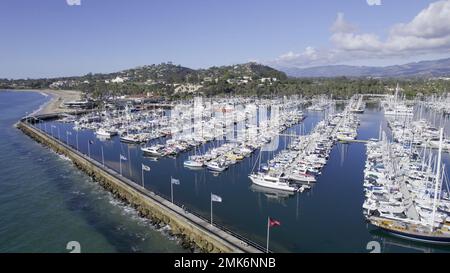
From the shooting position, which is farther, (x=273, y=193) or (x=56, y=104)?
(x=56, y=104)

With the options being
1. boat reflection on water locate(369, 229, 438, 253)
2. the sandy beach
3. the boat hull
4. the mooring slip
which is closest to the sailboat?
the boat hull

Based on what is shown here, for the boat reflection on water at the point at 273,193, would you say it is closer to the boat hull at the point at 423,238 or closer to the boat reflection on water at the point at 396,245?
the boat reflection on water at the point at 396,245

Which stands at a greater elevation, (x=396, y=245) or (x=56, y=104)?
(x=56, y=104)

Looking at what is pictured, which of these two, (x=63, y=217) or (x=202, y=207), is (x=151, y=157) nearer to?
(x=202, y=207)

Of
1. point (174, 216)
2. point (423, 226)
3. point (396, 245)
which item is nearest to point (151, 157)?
point (174, 216)

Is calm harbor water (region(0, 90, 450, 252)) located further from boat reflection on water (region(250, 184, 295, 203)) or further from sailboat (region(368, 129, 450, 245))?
sailboat (region(368, 129, 450, 245))
